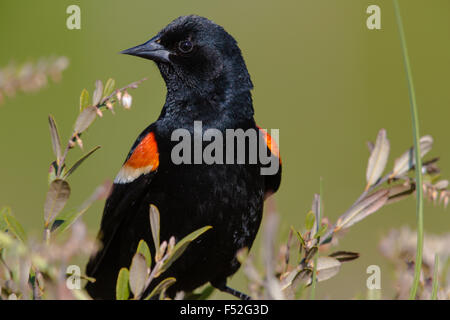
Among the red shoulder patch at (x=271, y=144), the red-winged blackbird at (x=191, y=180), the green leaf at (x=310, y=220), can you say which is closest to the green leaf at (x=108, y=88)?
the green leaf at (x=310, y=220)

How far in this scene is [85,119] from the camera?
0.98 metres

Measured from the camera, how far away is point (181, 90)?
2012mm

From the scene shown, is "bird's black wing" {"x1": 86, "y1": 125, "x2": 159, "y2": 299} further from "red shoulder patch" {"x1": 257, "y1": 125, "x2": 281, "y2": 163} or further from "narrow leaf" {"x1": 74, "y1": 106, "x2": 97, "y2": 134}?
"narrow leaf" {"x1": 74, "y1": 106, "x2": 97, "y2": 134}

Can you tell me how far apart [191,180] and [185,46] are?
0.57 metres

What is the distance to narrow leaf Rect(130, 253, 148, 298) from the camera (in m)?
0.86

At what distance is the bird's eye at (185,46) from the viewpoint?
2.08 meters

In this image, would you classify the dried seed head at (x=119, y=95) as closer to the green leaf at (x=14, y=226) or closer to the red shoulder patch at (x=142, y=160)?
the green leaf at (x=14, y=226)

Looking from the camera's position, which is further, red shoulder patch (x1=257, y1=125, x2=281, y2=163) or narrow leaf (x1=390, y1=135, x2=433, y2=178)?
red shoulder patch (x1=257, y1=125, x2=281, y2=163)

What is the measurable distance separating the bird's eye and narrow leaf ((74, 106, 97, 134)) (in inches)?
45.2

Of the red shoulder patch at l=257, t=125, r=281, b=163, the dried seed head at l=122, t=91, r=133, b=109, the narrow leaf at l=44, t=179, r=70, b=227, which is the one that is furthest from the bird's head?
the narrow leaf at l=44, t=179, r=70, b=227

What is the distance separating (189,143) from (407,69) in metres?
1.04

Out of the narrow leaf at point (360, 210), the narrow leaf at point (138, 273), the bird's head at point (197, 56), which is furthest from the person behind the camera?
the bird's head at point (197, 56)

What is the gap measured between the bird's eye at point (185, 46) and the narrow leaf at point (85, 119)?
45.2 inches
